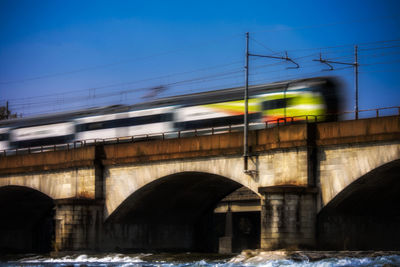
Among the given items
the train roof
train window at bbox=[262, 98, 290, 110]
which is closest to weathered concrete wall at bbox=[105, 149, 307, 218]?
train window at bbox=[262, 98, 290, 110]

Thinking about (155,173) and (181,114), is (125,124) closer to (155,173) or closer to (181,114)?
(181,114)

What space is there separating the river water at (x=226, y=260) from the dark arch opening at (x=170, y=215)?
3082 millimetres

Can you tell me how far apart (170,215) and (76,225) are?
24.8 feet

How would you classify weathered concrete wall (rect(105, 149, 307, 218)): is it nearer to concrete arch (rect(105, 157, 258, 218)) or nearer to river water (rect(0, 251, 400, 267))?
concrete arch (rect(105, 157, 258, 218))

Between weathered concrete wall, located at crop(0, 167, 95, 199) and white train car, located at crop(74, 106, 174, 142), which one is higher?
white train car, located at crop(74, 106, 174, 142)

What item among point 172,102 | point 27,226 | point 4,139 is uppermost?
point 172,102

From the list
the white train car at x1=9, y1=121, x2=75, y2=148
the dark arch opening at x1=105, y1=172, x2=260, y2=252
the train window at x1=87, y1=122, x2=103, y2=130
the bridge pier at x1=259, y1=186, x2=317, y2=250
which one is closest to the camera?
the bridge pier at x1=259, y1=186, x2=317, y2=250

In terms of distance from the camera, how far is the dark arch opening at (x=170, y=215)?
48281mm

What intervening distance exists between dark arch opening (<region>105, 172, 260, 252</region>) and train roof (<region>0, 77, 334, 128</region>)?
4.82 metres

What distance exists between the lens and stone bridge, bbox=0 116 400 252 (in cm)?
3784

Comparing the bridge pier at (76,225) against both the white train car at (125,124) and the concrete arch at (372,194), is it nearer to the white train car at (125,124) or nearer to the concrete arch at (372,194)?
the white train car at (125,124)

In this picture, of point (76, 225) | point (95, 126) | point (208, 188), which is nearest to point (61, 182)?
point (76, 225)

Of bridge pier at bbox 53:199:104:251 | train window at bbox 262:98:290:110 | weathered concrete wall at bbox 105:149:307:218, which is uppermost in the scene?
train window at bbox 262:98:290:110

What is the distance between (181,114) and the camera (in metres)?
49.0
